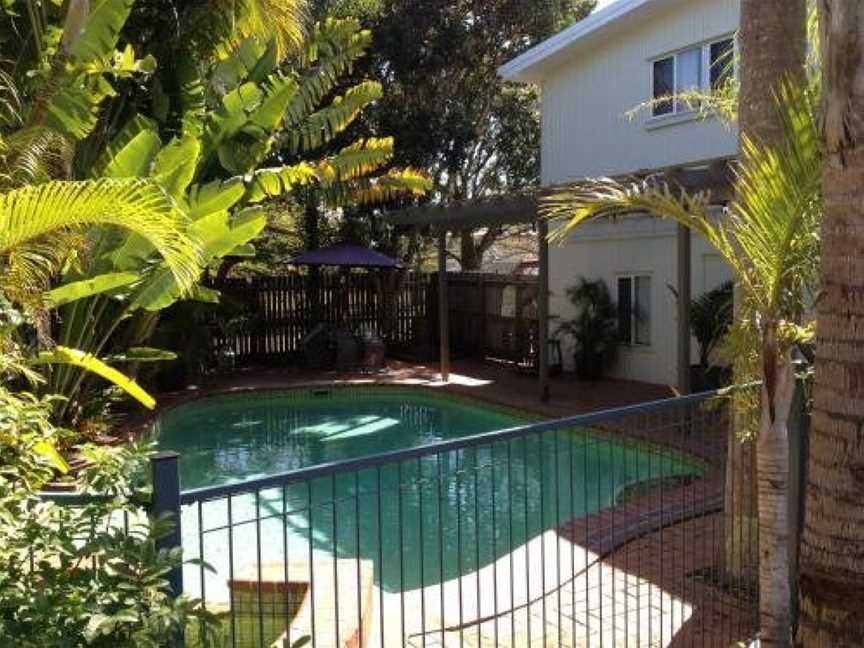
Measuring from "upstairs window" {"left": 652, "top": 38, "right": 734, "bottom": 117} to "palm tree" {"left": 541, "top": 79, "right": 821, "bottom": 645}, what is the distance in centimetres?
992

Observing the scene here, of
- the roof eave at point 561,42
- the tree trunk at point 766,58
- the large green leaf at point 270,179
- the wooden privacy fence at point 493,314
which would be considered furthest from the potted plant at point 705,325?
the tree trunk at point 766,58

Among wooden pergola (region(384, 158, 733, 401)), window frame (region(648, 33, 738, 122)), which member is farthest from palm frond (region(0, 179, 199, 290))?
window frame (region(648, 33, 738, 122))

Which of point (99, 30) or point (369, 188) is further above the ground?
point (99, 30)

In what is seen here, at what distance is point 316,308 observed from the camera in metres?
20.1

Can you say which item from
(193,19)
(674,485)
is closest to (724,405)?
(674,485)

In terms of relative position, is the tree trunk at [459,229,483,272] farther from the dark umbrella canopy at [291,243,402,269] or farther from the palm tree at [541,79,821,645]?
the palm tree at [541,79,821,645]

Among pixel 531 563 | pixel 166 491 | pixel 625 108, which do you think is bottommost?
pixel 531 563

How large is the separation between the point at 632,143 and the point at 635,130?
218mm

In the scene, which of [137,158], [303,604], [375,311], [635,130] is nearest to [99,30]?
[137,158]

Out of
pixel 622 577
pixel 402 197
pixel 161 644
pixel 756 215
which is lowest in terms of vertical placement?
pixel 622 577

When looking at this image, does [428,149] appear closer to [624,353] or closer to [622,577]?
[624,353]

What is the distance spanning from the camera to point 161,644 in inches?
97.8

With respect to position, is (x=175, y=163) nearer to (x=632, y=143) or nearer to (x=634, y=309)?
(x=632, y=143)

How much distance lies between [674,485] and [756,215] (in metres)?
4.17
